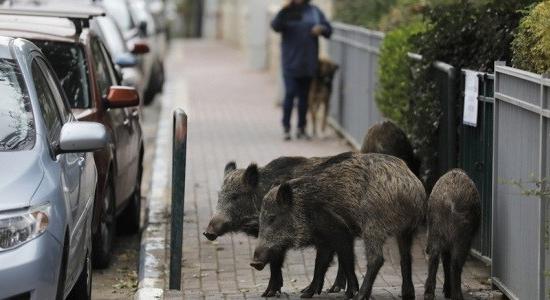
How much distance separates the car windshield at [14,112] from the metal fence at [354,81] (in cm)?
698

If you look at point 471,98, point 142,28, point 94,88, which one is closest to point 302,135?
point 142,28

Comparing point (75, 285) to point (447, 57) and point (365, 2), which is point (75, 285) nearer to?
point (447, 57)

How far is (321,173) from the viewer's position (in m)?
8.16

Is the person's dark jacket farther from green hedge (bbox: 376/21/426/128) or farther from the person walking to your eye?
green hedge (bbox: 376/21/426/128)

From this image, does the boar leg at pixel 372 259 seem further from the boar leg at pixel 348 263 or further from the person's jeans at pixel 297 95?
the person's jeans at pixel 297 95

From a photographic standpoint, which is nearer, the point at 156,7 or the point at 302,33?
the point at 302,33

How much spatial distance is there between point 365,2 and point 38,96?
12299 millimetres

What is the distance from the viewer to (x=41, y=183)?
684cm

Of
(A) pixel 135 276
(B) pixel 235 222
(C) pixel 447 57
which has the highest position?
(C) pixel 447 57

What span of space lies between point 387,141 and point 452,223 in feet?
7.62

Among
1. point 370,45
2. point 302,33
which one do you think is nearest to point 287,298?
point 370,45

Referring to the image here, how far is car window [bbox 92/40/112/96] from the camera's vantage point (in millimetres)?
10719

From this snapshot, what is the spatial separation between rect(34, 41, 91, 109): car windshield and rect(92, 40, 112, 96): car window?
0.61 feet

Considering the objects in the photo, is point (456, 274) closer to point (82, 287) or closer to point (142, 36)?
point (82, 287)
